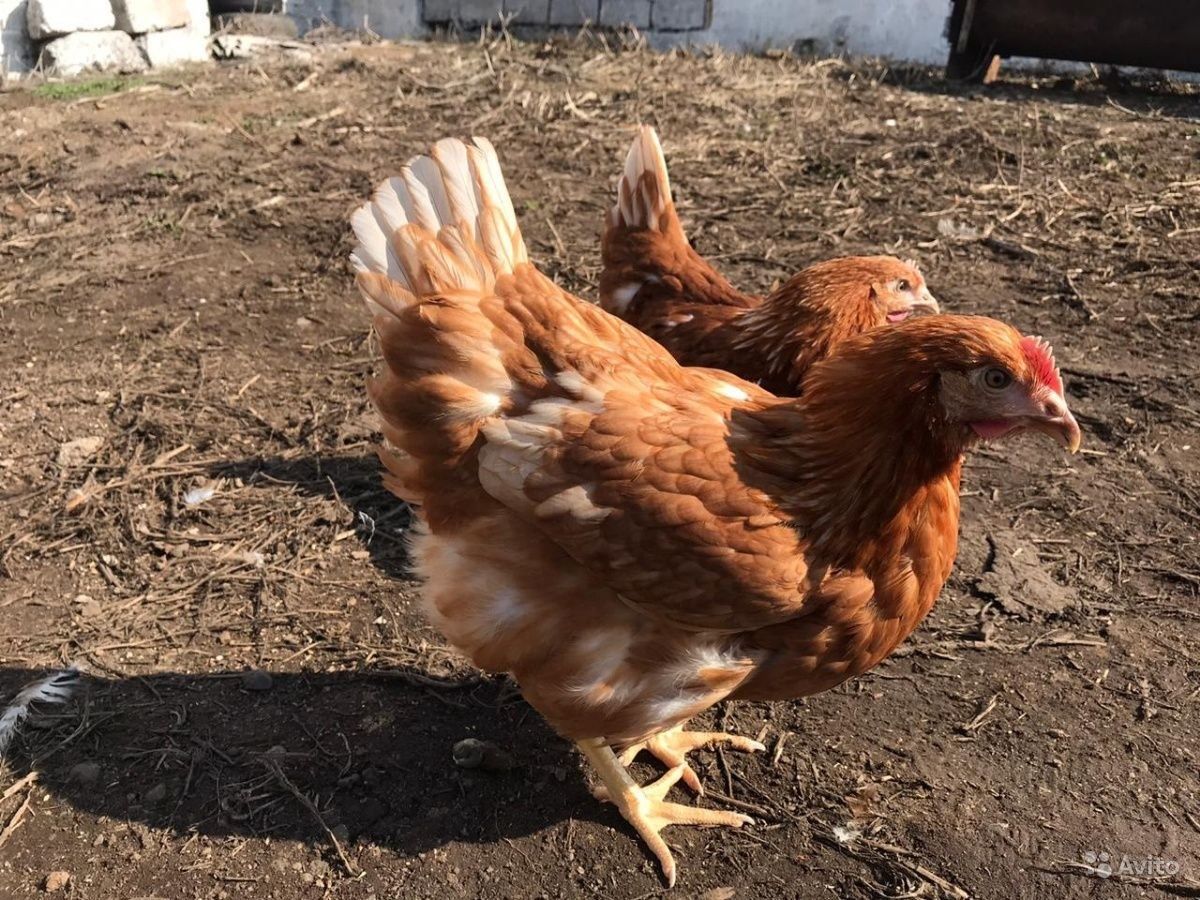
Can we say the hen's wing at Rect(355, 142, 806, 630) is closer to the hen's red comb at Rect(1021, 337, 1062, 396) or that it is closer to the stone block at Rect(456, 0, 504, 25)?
the hen's red comb at Rect(1021, 337, 1062, 396)

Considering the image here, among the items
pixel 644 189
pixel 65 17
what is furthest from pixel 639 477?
pixel 65 17

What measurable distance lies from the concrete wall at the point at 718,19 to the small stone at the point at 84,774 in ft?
24.3

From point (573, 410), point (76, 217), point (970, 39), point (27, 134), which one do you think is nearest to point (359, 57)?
point (27, 134)

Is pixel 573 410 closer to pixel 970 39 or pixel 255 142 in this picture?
pixel 255 142

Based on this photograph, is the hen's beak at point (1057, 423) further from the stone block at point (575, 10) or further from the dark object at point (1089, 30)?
the stone block at point (575, 10)

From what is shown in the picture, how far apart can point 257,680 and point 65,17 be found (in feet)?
19.9

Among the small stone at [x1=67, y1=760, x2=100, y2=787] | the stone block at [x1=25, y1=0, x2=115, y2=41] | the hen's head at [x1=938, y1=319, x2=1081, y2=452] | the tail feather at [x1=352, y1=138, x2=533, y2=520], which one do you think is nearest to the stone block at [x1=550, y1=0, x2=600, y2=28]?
the stone block at [x1=25, y1=0, x2=115, y2=41]

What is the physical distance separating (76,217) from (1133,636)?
521 cm

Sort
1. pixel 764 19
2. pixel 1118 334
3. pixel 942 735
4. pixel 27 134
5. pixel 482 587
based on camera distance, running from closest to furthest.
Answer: pixel 482 587 < pixel 942 735 < pixel 1118 334 < pixel 27 134 < pixel 764 19

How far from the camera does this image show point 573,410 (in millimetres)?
2068

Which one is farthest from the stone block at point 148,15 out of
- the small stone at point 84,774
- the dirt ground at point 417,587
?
the small stone at point 84,774

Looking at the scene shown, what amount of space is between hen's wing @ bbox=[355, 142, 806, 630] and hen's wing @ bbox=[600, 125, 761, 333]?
2.83 ft

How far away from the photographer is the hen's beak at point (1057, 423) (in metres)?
1.85
